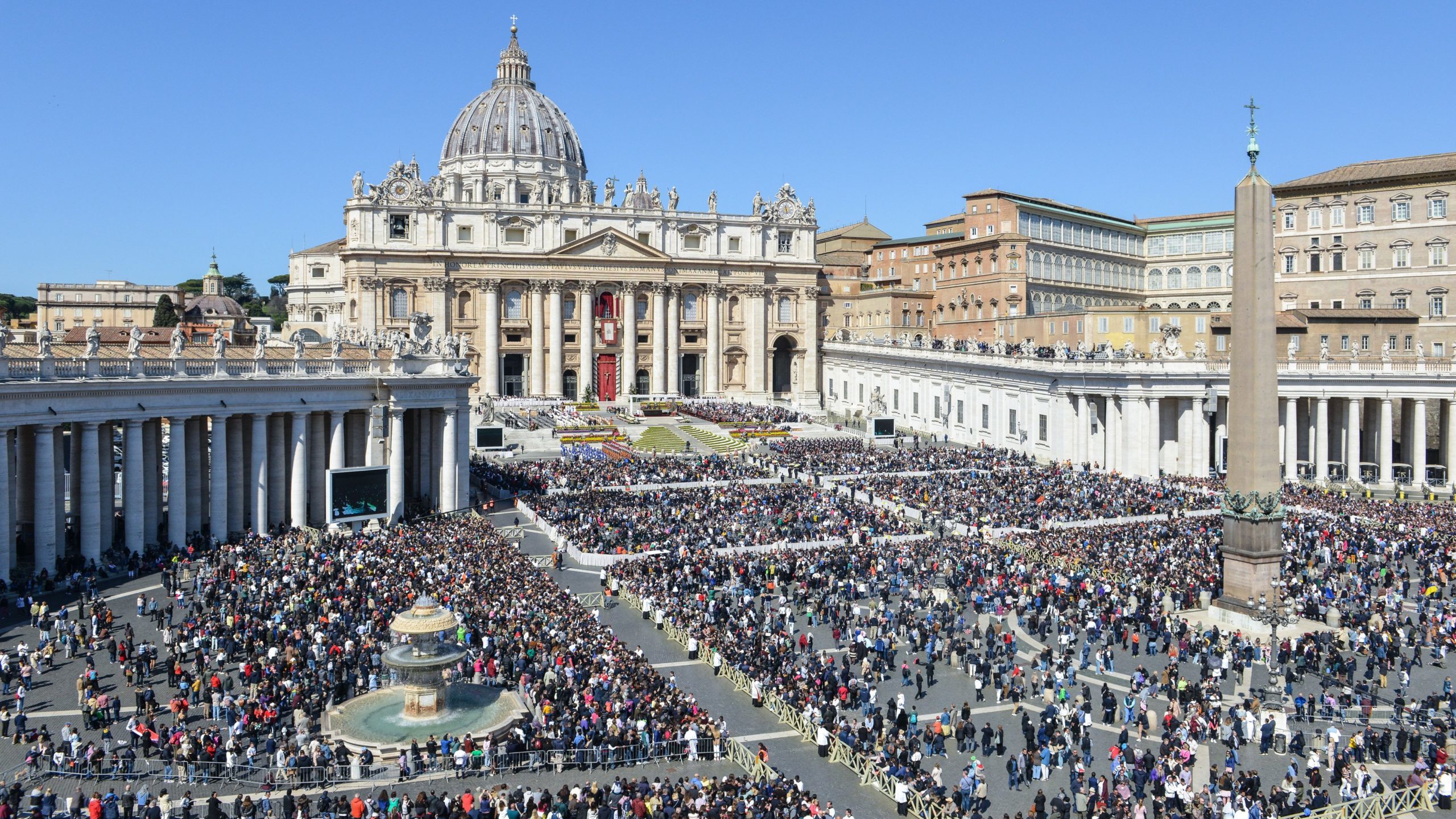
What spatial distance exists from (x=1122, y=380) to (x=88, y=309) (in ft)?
373

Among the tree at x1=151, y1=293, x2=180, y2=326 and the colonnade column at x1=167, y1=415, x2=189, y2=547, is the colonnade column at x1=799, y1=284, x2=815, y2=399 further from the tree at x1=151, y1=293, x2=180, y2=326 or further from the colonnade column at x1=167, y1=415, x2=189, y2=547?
the colonnade column at x1=167, y1=415, x2=189, y2=547

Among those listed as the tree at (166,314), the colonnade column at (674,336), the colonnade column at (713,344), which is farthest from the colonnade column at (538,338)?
the tree at (166,314)

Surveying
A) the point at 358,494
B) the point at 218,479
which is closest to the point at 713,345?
the point at 358,494

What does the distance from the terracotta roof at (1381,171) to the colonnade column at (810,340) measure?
39.3 meters

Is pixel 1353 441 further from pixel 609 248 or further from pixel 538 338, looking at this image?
pixel 538 338

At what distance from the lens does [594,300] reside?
96.7 meters

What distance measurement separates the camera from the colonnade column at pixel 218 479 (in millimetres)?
38656

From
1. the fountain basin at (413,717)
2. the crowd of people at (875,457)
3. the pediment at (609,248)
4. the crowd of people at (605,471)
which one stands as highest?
the pediment at (609,248)

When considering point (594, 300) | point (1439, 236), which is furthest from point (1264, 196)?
point (594, 300)

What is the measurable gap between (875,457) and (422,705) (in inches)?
1511

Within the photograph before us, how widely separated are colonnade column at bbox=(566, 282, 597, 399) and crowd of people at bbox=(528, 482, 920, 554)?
155 ft

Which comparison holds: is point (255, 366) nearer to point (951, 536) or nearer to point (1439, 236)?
point (951, 536)

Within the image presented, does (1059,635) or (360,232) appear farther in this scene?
(360,232)

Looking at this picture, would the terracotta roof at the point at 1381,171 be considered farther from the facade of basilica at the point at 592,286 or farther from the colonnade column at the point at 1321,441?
the facade of basilica at the point at 592,286
